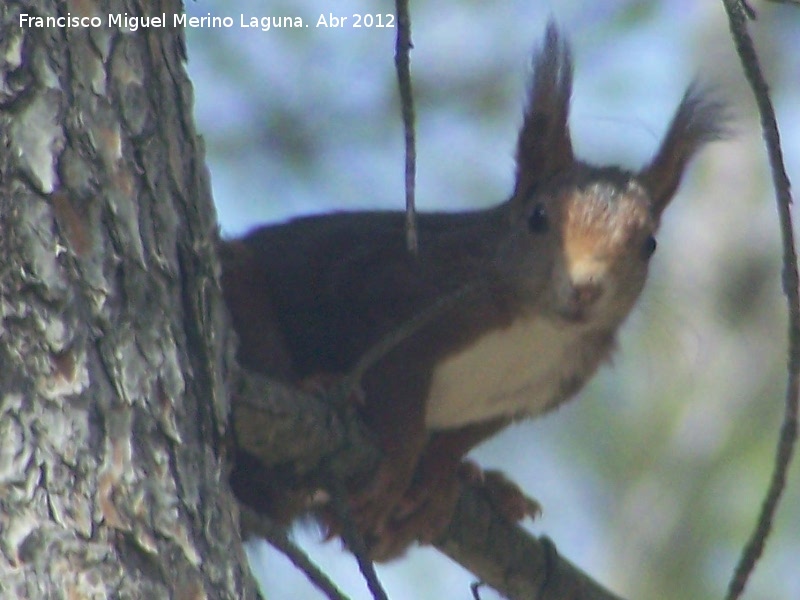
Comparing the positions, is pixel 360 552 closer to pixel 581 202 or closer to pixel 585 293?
pixel 585 293

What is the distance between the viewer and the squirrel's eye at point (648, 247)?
124 inches

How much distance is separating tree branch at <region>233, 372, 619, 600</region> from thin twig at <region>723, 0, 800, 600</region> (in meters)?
0.81

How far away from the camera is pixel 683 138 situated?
342cm

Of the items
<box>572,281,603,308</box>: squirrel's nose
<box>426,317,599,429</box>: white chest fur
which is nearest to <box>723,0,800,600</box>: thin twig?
<box>572,281,603,308</box>: squirrel's nose

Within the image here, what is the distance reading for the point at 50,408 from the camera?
163 centimetres

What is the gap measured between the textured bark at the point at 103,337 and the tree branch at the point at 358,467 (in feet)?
0.87

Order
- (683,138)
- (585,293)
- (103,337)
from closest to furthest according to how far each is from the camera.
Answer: (103,337)
(585,293)
(683,138)

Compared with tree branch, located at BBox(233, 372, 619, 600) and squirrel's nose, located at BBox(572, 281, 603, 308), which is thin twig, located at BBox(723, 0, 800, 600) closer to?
tree branch, located at BBox(233, 372, 619, 600)

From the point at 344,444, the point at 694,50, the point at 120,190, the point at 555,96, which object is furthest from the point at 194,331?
the point at 694,50

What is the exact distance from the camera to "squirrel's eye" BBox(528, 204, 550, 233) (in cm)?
316

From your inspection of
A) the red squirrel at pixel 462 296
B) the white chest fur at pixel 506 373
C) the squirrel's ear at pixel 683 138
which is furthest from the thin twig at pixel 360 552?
the squirrel's ear at pixel 683 138

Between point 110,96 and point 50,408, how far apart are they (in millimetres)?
458

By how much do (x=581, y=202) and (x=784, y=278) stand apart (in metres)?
1.40

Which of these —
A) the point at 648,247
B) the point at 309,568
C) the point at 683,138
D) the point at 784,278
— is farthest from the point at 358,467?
the point at 683,138
